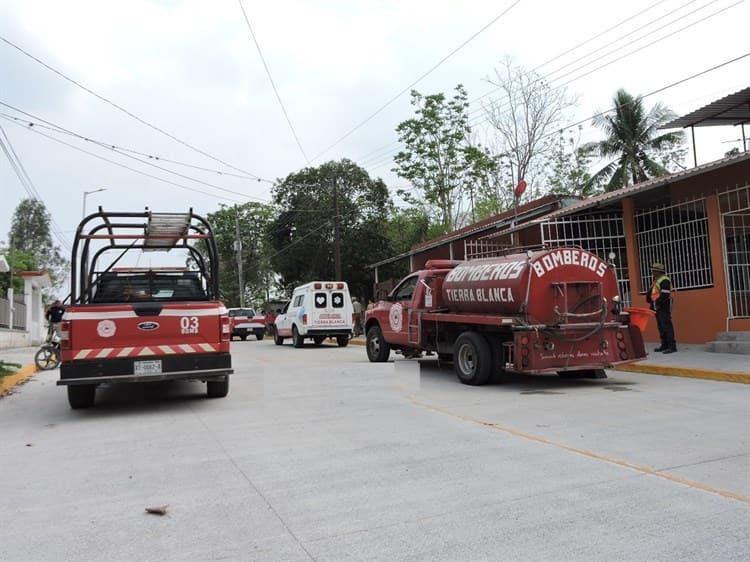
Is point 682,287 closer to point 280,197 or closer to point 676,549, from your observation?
point 676,549

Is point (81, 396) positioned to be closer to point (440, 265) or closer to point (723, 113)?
point (440, 265)

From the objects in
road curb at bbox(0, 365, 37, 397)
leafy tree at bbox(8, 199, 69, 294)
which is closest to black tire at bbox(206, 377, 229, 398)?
road curb at bbox(0, 365, 37, 397)

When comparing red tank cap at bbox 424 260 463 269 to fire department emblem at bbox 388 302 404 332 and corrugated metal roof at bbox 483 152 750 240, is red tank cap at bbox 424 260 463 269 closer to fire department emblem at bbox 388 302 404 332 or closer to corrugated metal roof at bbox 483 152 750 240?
fire department emblem at bbox 388 302 404 332

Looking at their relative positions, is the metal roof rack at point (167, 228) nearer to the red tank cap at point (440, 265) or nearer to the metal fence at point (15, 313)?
the red tank cap at point (440, 265)

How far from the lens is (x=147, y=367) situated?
7.82m

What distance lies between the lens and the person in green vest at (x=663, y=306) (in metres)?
11.6

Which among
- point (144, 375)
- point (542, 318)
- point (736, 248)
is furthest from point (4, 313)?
point (736, 248)

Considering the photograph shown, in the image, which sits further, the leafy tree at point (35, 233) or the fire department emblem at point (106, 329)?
the leafy tree at point (35, 233)

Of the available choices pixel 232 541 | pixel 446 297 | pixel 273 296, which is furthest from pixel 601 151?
pixel 273 296

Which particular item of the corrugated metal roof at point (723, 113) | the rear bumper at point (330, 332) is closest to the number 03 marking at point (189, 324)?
the corrugated metal roof at point (723, 113)

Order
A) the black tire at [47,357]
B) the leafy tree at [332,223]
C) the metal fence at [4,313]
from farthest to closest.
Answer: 1. the leafy tree at [332,223]
2. the metal fence at [4,313]
3. the black tire at [47,357]

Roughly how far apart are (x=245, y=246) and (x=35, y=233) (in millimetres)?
21778

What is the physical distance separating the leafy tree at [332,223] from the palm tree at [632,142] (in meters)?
14.3

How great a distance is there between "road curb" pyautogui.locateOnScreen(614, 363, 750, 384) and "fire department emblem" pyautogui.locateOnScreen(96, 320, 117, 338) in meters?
8.53
